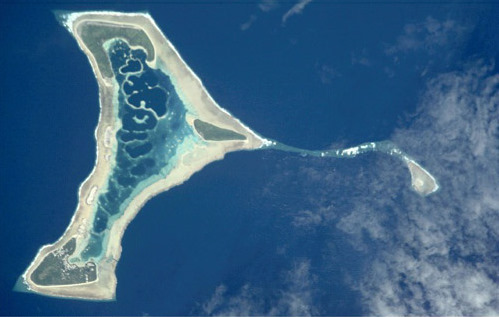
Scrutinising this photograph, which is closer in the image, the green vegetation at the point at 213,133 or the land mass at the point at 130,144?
the land mass at the point at 130,144

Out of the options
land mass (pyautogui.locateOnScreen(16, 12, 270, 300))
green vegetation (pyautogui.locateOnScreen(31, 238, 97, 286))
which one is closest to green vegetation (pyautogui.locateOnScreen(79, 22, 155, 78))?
land mass (pyautogui.locateOnScreen(16, 12, 270, 300))

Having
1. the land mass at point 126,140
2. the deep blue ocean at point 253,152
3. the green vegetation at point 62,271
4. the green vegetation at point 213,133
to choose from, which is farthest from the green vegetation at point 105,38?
the green vegetation at point 62,271

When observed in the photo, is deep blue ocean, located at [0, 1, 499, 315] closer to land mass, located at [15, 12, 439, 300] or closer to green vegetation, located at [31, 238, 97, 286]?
land mass, located at [15, 12, 439, 300]

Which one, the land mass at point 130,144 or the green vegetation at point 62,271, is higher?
the land mass at point 130,144

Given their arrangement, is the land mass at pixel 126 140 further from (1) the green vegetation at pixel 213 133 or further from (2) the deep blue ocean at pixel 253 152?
(2) the deep blue ocean at pixel 253 152

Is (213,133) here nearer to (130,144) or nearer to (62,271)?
(130,144)

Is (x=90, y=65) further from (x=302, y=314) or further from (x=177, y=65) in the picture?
(x=302, y=314)

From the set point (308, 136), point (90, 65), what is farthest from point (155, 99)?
point (308, 136)
